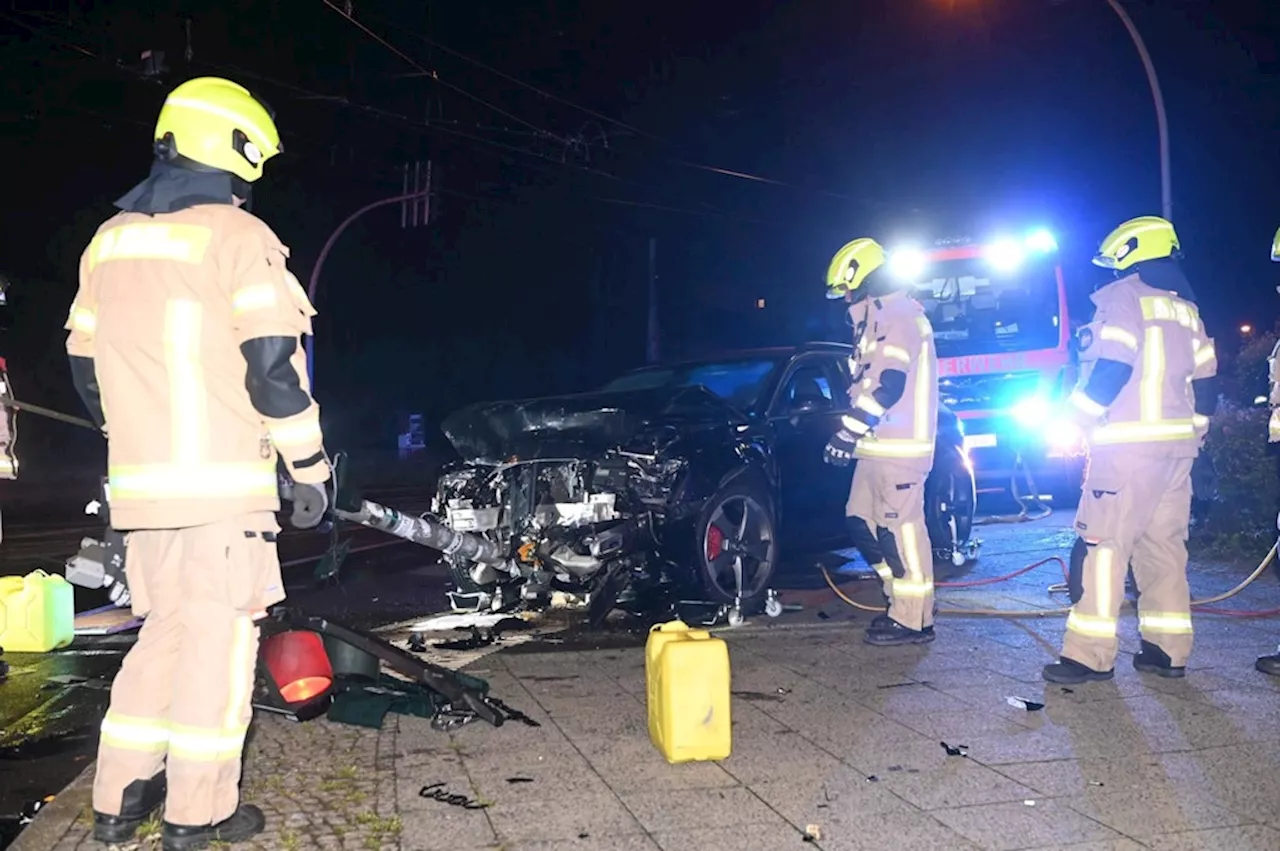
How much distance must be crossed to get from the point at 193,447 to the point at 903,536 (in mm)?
3879

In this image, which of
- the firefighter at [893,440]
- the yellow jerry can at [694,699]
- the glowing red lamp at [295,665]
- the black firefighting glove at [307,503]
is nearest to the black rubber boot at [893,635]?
the firefighter at [893,440]

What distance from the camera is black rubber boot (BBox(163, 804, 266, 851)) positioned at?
9.80ft

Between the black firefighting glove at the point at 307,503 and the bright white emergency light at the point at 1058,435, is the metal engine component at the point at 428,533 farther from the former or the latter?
the bright white emergency light at the point at 1058,435

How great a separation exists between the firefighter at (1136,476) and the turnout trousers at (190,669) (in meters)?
3.60

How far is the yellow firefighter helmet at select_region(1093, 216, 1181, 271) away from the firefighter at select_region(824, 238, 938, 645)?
3.60ft

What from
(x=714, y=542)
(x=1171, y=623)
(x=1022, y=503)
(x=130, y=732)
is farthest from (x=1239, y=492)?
(x=130, y=732)

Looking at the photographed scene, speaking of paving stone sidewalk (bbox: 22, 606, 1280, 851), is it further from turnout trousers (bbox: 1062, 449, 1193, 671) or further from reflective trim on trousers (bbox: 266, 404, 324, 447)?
reflective trim on trousers (bbox: 266, 404, 324, 447)

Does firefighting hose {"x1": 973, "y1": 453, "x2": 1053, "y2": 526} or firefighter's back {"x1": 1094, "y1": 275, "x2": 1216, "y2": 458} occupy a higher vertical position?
firefighter's back {"x1": 1094, "y1": 275, "x2": 1216, "y2": 458}

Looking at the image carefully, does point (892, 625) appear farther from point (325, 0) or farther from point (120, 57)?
point (120, 57)

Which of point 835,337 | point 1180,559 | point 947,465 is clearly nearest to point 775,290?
point 835,337

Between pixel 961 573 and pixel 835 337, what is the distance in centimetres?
1204

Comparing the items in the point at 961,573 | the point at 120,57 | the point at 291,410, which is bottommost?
the point at 961,573

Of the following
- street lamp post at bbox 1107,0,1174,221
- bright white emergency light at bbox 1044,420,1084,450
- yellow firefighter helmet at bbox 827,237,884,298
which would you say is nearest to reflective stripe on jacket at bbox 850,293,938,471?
yellow firefighter helmet at bbox 827,237,884,298

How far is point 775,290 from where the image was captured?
159 feet
